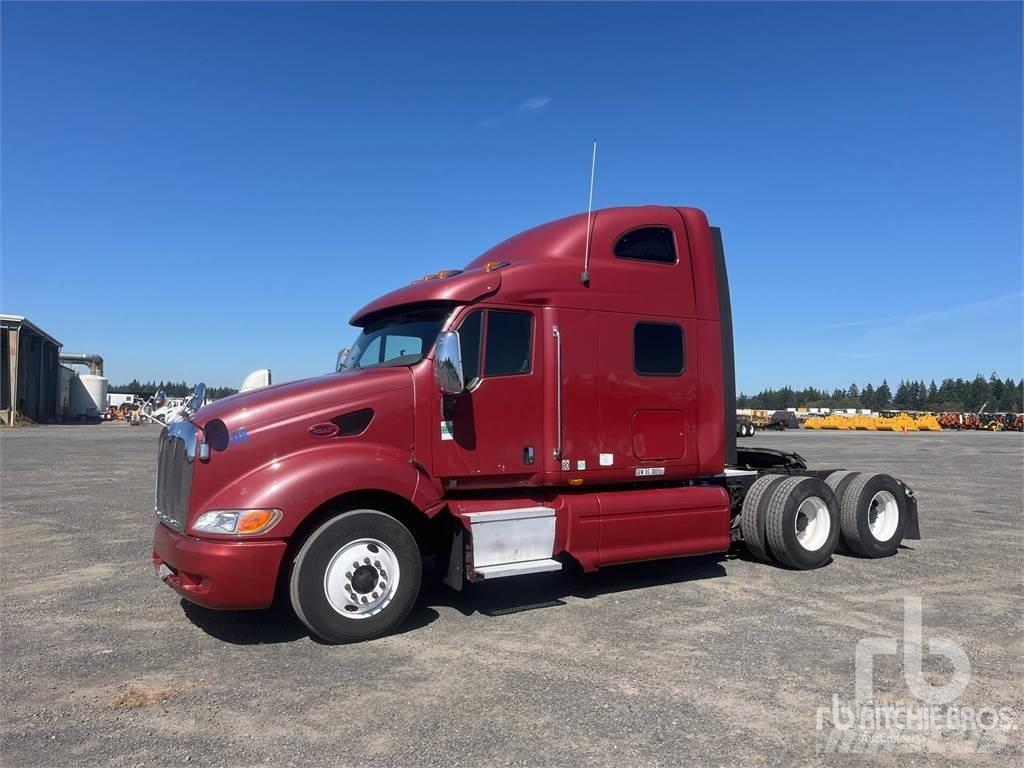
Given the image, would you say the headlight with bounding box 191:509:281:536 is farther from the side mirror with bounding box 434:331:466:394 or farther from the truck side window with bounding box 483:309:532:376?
the truck side window with bounding box 483:309:532:376

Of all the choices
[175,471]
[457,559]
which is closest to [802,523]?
[457,559]

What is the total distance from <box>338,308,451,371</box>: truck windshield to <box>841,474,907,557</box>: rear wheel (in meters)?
5.29

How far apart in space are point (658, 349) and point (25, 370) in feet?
177

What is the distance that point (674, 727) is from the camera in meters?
3.84

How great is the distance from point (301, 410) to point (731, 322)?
4.48 metres

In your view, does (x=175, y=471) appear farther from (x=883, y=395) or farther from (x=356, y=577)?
(x=883, y=395)

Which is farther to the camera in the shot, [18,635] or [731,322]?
[731,322]

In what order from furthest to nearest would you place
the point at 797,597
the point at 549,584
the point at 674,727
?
the point at 549,584, the point at 797,597, the point at 674,727

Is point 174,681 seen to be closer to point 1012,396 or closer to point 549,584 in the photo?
point 549,584

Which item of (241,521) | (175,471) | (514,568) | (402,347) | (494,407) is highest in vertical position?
(402,347)

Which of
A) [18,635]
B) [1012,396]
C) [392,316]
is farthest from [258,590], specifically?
[1012,396]

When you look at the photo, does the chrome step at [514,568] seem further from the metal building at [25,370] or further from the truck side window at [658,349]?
the metal building at [25,370]

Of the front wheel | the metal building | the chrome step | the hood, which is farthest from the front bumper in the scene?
the metal building

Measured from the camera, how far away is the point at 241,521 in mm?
4980
